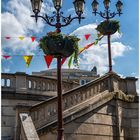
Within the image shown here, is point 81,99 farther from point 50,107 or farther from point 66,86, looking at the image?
point 66,86

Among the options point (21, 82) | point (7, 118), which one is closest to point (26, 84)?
point (21, 82)

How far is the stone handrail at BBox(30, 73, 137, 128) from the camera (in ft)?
39.8

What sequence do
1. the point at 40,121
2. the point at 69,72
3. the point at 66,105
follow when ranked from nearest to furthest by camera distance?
the point at 40,121, the point at 66,105, the point at 69,72

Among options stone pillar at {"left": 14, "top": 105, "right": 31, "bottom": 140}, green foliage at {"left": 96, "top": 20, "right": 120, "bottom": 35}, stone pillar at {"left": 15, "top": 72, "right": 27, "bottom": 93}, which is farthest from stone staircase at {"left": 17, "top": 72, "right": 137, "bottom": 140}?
green foliage at {"left": 96, "top": 20, "right": 120, "bottom": 35}

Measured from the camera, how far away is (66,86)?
18.0 metres

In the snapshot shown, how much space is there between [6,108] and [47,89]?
2.15 m

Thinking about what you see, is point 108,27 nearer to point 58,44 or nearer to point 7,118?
point 7,118

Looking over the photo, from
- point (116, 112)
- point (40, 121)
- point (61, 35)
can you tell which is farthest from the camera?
Answer: point (116, 112)

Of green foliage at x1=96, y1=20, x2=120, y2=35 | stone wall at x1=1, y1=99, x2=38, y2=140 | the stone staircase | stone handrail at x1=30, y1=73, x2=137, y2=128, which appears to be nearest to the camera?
the stone staircase

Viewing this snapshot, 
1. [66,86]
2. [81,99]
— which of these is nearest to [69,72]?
[66,86]

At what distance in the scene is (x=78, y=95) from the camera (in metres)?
13.6

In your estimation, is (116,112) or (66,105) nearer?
(66,105)

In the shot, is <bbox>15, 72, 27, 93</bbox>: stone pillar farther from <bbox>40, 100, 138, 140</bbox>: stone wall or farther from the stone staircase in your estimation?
<bbox>40, 100, 138, 140</bbox>: stone wall

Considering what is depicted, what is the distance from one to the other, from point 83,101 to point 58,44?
3431mm
